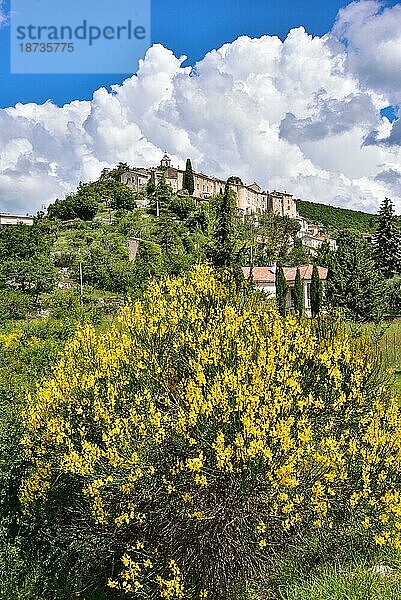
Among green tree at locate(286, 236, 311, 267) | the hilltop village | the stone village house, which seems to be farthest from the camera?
the hilltop village

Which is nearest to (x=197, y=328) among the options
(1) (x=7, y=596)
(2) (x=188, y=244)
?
(1) (x=7, y=596)

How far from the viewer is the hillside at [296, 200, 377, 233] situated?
93625mm

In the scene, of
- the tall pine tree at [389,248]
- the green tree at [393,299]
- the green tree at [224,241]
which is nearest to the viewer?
the green tree at [393,299]

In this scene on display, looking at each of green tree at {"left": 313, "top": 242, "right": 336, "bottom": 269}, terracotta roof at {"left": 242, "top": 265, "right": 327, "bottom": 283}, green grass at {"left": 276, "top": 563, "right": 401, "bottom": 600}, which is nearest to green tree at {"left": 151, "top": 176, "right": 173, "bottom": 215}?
green tree at {"left": 313, "top": 242, "right": 336, "bottom": 269}

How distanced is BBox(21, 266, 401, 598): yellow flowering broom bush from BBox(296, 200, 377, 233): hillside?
287 ft

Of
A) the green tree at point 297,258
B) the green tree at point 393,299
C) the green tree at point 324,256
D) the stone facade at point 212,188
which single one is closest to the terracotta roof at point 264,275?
the green tree at point 324,256

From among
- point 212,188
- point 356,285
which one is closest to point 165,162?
point 212,188

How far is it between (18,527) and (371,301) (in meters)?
24.6

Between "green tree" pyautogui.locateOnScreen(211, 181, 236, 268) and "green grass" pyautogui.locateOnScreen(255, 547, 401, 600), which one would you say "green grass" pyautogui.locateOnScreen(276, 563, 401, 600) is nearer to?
"green grass" pyautogui.locateOnScreen(255, 547, 401, 600)

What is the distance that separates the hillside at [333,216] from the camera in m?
93.6

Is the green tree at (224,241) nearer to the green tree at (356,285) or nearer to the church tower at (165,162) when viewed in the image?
the green tree at (356,285)

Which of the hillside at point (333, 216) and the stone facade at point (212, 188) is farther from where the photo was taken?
the hillside at point (333, 216)

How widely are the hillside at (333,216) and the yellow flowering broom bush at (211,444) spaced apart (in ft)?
287

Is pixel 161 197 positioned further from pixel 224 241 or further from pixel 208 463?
pixel 208 463
